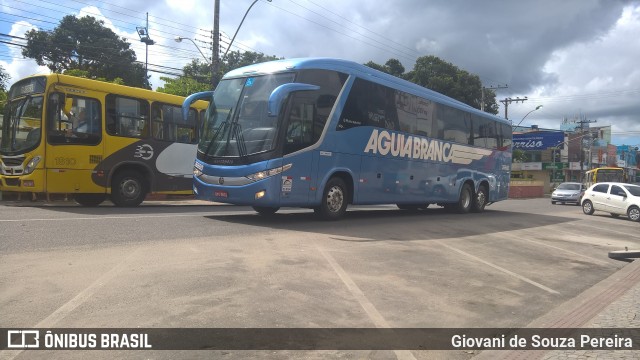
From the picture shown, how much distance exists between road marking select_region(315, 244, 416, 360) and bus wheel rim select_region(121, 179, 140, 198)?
8626 mm

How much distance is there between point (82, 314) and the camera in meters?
4.17

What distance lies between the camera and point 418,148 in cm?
1374

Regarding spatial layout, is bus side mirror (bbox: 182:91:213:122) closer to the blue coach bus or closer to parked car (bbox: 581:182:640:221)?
the blue coach bus

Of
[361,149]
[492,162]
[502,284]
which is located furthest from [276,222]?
[492,162]

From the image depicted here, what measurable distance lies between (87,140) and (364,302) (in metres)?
10.2

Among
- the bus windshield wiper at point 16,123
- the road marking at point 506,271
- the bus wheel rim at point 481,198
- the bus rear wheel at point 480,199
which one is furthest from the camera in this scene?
the bus wheel rim at point 481,198

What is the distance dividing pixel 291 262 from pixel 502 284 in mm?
2954

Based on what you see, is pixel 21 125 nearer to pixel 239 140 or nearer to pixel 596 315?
pixel 239 140

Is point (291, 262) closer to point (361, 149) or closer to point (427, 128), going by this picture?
point (361, 149)

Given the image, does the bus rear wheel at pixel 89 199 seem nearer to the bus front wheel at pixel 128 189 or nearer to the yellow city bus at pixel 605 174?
the bus front wheel at pixel 128 189

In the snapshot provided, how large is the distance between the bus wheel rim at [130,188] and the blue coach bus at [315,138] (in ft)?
12.5

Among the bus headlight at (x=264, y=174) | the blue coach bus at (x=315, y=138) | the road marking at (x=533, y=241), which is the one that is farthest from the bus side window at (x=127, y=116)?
the road marking at (x=533, y=241)

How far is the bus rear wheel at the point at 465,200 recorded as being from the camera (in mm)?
16562

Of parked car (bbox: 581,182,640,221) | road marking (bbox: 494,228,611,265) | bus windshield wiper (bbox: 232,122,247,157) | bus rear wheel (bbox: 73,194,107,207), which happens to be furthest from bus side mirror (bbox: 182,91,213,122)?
parked car (bbox: 581,182,640,221)
